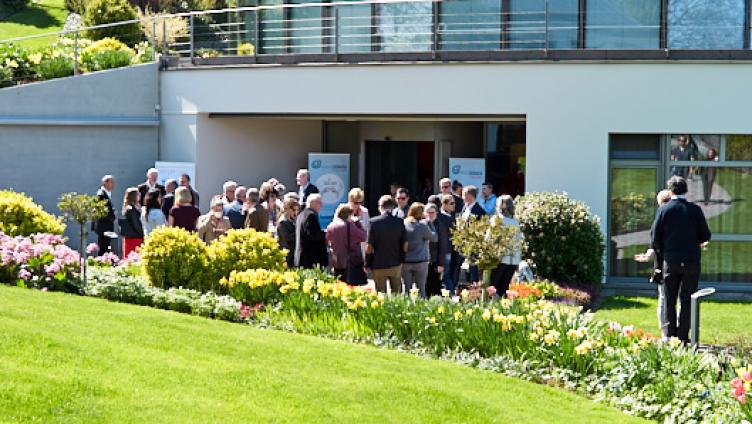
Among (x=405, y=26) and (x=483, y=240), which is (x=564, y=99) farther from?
(x=483, y=240)

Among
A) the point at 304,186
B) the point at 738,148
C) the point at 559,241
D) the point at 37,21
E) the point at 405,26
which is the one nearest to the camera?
the point at 559,241

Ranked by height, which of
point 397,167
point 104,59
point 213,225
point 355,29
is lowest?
point 213,225

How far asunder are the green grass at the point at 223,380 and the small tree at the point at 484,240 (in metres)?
2.58

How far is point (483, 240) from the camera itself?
15.1m

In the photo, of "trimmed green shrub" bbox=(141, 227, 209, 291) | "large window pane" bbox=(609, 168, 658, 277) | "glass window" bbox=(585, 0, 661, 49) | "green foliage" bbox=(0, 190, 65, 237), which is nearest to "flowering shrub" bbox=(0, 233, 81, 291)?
"trimmed green shrub" bbox=(141, 227, 209, 291)

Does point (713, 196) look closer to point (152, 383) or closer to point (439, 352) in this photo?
point (439, 352)

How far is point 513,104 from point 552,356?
10.5 meters

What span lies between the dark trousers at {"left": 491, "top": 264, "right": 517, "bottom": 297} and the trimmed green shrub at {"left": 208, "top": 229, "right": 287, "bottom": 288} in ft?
9.34

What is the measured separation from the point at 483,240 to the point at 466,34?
937 cm

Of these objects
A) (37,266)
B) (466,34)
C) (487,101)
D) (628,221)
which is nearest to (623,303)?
(628,221)

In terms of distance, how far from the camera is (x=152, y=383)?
388 inches

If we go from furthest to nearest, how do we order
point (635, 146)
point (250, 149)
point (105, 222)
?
point (250, 149), point (635, 146), point (105, 222)

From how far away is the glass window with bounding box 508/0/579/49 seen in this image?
2273 centimetres

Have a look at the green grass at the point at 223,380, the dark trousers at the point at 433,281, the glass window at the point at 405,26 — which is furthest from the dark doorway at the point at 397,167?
the green grass at the point at 223,380
